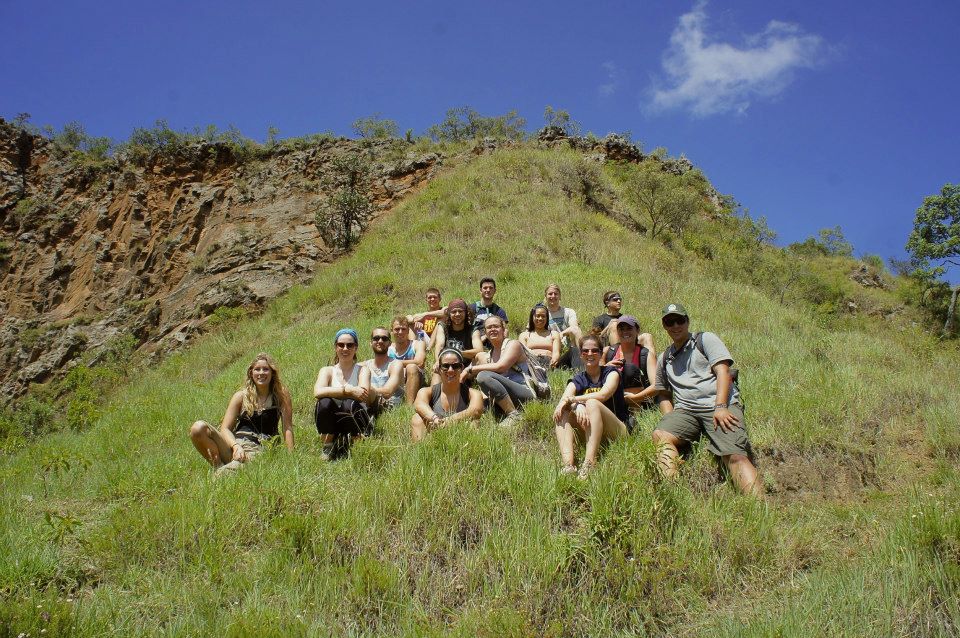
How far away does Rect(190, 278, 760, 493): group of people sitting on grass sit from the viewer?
4.33m

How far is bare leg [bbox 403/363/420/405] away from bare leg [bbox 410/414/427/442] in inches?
39.8

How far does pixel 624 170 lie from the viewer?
26234 mm

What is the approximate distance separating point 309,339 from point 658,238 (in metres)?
14.1

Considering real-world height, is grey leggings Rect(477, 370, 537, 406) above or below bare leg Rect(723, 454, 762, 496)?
above

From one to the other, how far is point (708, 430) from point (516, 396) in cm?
191

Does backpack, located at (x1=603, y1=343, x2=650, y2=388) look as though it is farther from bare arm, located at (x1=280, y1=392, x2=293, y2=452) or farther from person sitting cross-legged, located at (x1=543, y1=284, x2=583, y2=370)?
bare arm, located at (x1=280, y1=392, x2=293, y2=452)

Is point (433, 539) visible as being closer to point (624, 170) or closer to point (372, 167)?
point (372, 167)

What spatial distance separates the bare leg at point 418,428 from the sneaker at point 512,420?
75cm

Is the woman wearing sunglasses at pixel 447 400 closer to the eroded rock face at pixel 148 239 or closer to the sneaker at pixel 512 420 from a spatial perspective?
the sneaker at pixel 512 420

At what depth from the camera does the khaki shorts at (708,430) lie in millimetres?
4105

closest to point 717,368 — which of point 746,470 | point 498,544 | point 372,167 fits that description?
point 746,470

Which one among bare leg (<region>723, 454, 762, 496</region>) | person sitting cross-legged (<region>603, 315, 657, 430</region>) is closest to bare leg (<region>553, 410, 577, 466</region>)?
person sitting cross-legged (<region>603, 315, 657, 430</region>)

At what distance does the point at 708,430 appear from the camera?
438 cm

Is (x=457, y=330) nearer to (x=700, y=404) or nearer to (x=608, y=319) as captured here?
(x=608, y=319)
